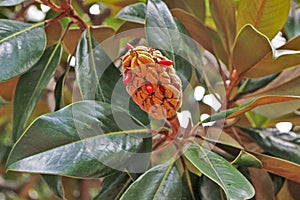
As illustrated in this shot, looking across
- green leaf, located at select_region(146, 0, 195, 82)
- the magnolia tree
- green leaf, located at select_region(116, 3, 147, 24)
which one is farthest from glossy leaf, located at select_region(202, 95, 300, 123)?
green leaf, located at select_region(116, 3, 147, 24)

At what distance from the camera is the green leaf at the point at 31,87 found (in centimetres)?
79

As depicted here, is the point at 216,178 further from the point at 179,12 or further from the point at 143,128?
the point at 179,12

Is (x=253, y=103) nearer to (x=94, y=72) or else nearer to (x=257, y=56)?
(x=257, y=56)

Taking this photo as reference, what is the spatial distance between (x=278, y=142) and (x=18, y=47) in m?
0.44

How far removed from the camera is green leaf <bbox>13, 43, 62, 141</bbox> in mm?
791

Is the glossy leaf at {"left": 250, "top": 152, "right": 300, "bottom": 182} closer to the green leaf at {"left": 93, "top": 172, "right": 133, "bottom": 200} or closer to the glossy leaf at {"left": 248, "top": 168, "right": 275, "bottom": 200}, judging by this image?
the glossy leaf at {"left": 248, "top": 168, "right": 275, "bottom": 200}

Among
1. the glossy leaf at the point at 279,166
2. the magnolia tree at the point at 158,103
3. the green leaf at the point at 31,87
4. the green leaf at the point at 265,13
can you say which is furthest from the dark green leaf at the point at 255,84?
the green leaf at the point at 31,87

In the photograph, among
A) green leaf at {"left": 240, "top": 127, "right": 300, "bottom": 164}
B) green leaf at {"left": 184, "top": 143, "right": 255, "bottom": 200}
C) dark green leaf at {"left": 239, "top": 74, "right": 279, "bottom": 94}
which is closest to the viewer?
green leaf at {"left": 184, "top": 143, "right": 255, "bottom": 200}

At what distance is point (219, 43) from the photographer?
1.03 m

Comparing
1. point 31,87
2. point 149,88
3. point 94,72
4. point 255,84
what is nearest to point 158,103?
point 149,88

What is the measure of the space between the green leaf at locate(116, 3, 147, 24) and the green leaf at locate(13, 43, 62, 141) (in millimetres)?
114

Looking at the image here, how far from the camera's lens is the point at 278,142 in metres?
0.85

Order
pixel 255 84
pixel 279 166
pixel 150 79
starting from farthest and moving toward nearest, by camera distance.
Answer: pixel 255 84, pixel 279 166, pixel 150 79

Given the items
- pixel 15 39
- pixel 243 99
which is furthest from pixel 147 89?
pixel 243 99
